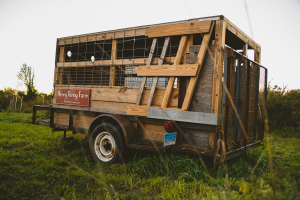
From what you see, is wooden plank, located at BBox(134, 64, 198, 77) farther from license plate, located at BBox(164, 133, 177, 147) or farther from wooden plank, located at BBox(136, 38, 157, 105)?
license plate, located at BBox(164, 133, 177, 147)

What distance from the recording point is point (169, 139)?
10.8 ft

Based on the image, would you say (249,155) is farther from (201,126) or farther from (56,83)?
(56,83)

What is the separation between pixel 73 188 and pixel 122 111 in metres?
1.78

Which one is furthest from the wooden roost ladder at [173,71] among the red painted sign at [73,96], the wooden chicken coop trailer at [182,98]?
the red painted sign at [73,96]

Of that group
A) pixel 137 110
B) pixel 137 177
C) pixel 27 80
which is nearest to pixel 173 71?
pixel 137 110

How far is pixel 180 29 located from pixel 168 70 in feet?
2.49

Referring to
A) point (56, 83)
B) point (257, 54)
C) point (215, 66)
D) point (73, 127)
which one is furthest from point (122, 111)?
point (257, 54)

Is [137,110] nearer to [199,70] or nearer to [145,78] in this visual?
[145,78]

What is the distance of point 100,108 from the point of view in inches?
186

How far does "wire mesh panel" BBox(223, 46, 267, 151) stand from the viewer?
3.60m

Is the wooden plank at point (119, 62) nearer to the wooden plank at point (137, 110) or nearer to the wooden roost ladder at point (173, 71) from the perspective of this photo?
the wooden roost ladder at point (173, 71)

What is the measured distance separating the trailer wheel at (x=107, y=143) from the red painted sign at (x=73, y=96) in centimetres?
92

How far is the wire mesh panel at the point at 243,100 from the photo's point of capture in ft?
11.8

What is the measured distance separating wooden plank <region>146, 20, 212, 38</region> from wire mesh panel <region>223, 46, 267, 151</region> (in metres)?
0.68
